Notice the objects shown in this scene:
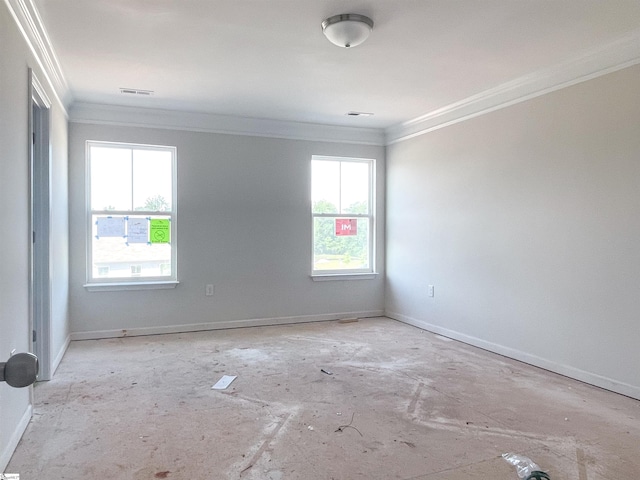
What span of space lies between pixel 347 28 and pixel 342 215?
3.24 metres

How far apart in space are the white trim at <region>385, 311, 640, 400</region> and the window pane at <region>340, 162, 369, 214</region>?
1658 mm

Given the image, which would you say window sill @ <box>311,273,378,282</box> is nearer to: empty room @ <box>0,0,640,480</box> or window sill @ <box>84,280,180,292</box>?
empty room @ <box>0,0,640,480</box>

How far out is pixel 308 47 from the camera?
10.5 ft

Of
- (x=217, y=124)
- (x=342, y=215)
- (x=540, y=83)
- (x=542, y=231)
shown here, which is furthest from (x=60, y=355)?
(x=540, y=83)

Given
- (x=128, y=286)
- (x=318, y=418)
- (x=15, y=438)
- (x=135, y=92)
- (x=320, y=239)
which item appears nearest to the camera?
(x=15, y=438)

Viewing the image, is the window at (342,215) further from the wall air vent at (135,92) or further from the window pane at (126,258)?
the wall air vent at (135,92)

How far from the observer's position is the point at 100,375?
354 cm

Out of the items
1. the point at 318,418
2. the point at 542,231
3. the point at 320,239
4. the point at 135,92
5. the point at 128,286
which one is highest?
the point at 135,92

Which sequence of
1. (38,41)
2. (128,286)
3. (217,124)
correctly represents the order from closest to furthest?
1. (38,41)
2. (128,286)
3. (217,124)

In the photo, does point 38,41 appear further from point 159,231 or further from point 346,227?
point 346,227

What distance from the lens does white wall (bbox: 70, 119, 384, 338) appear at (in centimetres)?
475

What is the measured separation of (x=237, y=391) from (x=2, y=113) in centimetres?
223

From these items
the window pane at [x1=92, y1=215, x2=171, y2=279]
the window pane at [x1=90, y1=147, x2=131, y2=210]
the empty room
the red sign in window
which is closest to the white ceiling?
the empty room

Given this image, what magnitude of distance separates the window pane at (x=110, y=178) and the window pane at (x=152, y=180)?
82 millimetres
